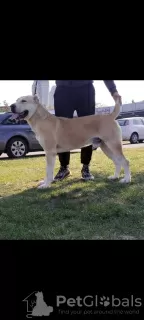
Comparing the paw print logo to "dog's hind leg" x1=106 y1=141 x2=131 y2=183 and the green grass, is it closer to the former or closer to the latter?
the green grass

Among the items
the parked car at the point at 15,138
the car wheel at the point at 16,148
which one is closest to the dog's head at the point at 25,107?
the parked car at the point at 15,138

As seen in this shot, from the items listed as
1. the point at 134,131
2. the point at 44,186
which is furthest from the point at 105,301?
the point at 134,131

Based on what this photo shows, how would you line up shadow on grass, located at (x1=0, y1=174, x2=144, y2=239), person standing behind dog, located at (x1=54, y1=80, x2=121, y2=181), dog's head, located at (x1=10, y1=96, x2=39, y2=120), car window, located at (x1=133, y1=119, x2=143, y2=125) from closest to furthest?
shadow on grass, located at (x1=0, y1=174, x2=144, y2=239) < dog's head, located at (x1=10, y1=96, x2=39, y2=120) < person standing behind dog, located at (x1=54, y1=80, x2=121, y2=181) < car window, located at (x1=133, y1=119, x2=143, y2=125)

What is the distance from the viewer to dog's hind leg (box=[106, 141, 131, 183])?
3998mm

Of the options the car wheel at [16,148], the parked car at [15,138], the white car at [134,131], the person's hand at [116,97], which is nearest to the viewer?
the person's hand at [116,97]

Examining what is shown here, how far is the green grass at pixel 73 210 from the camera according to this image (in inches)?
88.9

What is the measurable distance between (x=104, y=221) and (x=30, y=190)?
4.60ft

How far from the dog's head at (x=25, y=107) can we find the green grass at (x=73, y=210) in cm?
89

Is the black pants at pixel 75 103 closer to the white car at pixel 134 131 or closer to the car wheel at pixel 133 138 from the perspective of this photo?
the white car at pixel 134 131

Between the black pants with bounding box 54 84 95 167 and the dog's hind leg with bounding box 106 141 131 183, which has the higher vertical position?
the black pants with bounding box 54 84 95 167

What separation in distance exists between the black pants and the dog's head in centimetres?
36

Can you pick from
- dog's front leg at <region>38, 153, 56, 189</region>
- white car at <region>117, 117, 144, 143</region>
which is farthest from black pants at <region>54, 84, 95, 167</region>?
white car at <region>117, 117, 144, 143</region>
